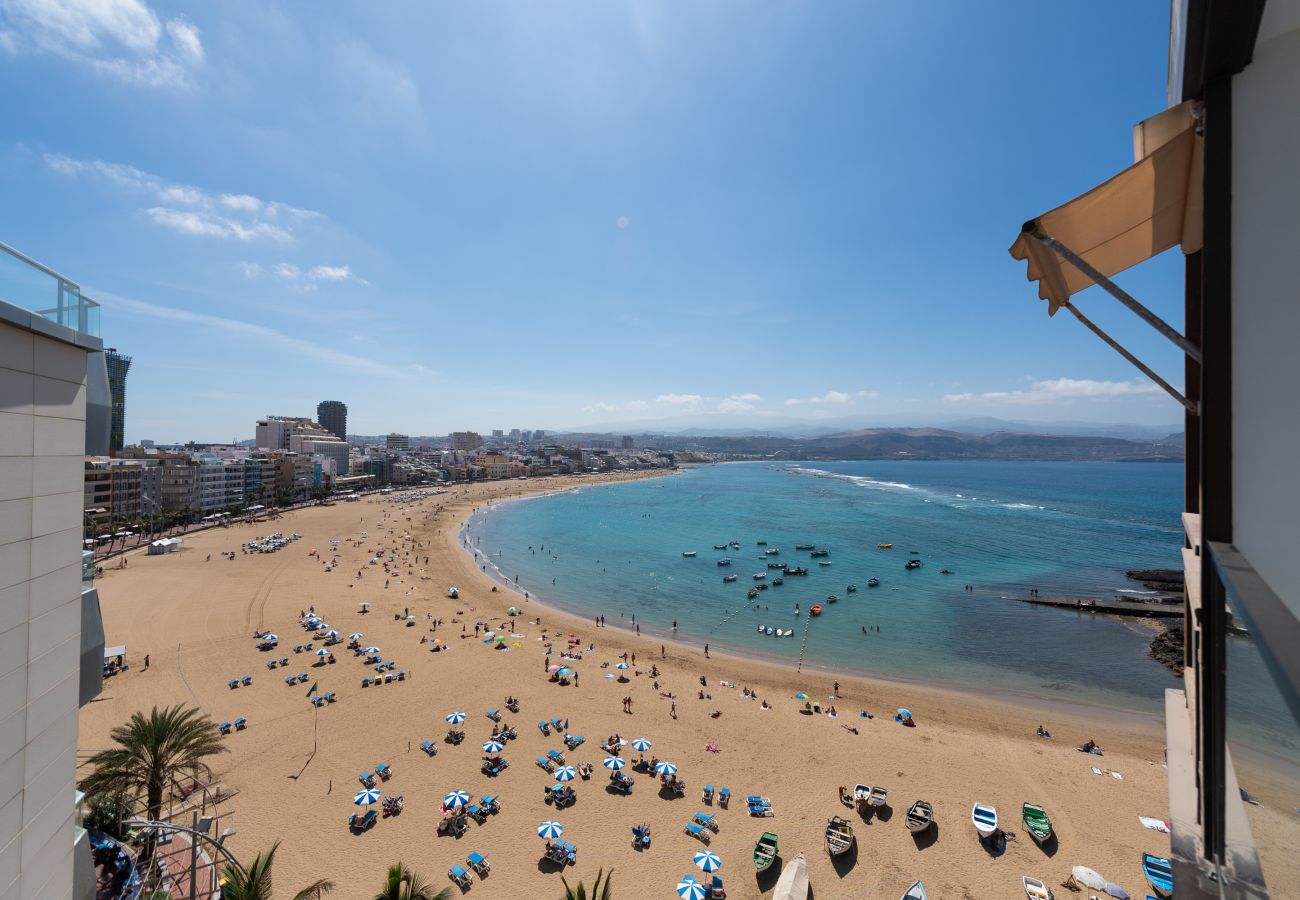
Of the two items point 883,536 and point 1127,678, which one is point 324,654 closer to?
point 1127,678

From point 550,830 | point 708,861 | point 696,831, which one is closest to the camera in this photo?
point 708,861

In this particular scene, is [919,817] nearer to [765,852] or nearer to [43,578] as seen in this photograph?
[765,852]

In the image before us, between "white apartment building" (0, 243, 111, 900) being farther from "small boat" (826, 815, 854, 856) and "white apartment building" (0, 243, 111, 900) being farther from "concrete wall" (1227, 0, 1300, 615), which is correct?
"small boat" (826, 815, 854, 856)

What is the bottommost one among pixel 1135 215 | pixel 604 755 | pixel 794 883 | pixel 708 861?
pixel 604 755

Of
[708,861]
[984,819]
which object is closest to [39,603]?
[708,861]

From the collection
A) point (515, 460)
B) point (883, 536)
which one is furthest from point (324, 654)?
point (515, 460)

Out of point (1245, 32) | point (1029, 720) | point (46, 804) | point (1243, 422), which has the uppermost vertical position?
point (1245, 32)

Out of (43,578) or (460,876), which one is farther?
(460,876)
